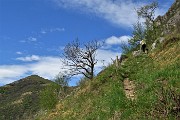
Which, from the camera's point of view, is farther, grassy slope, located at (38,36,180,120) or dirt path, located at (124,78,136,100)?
dirt path, located at (124,78,136,100)

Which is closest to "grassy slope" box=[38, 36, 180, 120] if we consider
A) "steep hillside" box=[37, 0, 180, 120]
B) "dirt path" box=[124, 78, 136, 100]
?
"steep hillside" box=[37, 0, 180, 120]

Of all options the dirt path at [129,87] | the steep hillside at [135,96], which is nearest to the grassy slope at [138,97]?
the steep hillside at [135,96]

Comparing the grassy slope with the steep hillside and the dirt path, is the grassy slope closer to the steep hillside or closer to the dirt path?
the steep hillside

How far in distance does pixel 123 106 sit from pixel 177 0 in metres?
61.6

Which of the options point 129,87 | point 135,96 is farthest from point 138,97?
point 129,87

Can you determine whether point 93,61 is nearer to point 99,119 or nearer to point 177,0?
point 177,0

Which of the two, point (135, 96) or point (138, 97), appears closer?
point (138, 97)

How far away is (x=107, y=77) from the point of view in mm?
30688

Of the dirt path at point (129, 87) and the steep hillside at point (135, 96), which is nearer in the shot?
the steep hillside at point (135, 96)

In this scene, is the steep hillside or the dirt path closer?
the steep hillside

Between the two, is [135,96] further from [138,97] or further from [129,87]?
[129,87]

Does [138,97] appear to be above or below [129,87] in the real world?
below

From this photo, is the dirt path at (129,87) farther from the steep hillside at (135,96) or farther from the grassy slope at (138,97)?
the grassy slope at (138,97)

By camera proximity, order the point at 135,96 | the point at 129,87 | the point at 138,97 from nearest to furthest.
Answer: the point at 138,97
the point at 135,96
the point at 129,87
